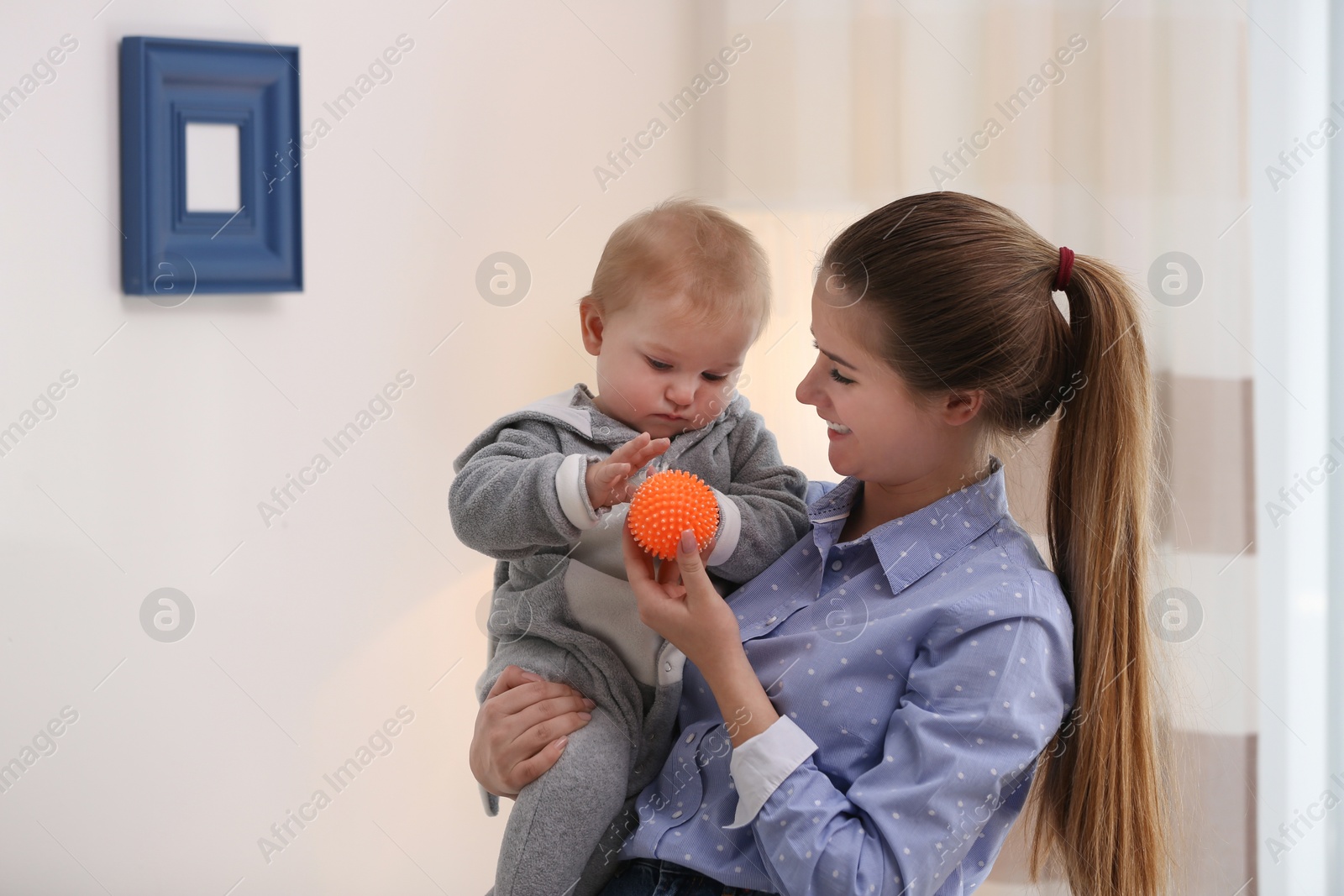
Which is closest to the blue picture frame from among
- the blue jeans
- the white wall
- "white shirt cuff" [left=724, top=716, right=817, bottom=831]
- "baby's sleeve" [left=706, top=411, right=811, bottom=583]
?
the white wall

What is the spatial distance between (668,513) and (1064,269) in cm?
48

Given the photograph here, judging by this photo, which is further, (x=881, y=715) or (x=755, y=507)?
(x=755, y=507)

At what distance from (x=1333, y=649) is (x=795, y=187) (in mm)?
1317

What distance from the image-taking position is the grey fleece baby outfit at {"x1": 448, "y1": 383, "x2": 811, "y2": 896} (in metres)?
1.17

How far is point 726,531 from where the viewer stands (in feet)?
4.00

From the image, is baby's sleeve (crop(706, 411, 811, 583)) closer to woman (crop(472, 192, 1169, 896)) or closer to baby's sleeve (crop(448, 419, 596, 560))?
woman (crop(472, 192, 1169, 896))

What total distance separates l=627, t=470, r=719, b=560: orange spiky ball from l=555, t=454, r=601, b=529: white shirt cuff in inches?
1.8

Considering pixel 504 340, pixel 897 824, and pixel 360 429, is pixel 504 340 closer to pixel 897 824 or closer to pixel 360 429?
pixel 360 429

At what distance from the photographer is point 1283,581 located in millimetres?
1777

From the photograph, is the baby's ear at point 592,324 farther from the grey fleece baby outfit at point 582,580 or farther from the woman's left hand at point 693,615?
the woman's left hand at point 693,615

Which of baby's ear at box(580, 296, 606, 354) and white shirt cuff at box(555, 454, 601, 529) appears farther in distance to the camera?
baby's ear at box(580, 296, 606, 354)

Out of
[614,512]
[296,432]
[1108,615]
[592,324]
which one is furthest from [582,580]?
[296,432]

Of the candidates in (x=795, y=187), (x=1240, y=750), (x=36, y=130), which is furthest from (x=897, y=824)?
(x=36, y=130)

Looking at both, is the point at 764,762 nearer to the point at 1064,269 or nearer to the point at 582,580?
the point at 582,580
